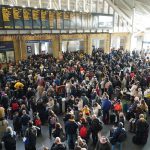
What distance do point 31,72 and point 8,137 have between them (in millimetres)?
6817

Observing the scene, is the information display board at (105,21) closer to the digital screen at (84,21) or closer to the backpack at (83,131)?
the digital screen at (84,21)

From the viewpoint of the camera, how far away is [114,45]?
2798cm

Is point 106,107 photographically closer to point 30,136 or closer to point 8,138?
point 30,136

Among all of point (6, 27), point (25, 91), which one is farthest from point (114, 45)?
point (25, 91)

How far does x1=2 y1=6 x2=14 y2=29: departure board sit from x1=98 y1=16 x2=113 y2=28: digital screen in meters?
10.3

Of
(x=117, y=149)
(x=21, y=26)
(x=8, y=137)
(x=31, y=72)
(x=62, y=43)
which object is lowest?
(x=117, y=149)

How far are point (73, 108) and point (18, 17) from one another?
10399 mm

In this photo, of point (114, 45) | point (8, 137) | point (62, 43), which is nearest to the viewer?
point (8, 137)

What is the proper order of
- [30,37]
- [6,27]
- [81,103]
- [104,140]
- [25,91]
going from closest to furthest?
[104,140] → [81,103] → [25,91] → [6,27] → [30,37]

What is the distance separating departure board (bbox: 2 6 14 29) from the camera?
614 inches

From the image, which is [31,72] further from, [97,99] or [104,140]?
[104,140]

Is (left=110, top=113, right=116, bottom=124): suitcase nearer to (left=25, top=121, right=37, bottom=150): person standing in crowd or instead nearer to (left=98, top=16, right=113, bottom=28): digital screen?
(left=25, top=121, right=37, bottom=150): person standing in crowd

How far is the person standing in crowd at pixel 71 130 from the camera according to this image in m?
6.74

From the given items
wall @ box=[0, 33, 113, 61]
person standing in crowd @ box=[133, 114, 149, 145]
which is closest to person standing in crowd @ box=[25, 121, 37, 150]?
person standing in crowd @ box=[133, 114, 149, 145]
